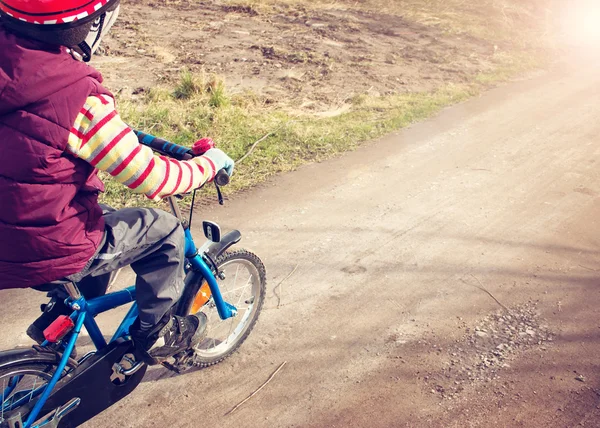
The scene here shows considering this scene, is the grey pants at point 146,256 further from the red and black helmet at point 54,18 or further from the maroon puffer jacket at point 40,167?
the red and black helmet at point 54,18

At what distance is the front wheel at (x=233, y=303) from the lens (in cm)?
363

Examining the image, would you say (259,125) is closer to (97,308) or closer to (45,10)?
(97,308)

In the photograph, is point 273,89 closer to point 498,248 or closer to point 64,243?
point 498,248

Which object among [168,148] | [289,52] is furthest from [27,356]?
[289,52]

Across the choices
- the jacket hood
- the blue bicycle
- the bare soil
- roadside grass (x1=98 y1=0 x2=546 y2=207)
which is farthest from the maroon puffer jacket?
the bare soil

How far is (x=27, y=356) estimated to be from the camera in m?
2.69

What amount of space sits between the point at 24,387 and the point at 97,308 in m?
0.48

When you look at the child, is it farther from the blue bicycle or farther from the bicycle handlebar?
the blue bicycle

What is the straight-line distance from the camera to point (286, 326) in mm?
4164

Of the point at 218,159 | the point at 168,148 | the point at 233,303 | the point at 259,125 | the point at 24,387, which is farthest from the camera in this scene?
the point at 259,125

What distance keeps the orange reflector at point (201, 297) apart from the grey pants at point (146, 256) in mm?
376

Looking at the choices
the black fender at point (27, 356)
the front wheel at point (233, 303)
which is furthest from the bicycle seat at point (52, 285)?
the front wheel at point (233, 303)

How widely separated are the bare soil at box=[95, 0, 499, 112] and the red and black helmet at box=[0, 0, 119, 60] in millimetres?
5926

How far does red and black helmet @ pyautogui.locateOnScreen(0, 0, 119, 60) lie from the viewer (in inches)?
87.6
